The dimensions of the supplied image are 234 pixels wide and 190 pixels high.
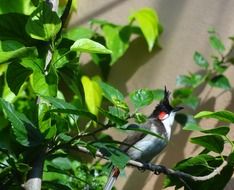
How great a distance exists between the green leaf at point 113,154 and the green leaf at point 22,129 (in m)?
0.10

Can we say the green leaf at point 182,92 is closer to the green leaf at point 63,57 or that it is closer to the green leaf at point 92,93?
the green leaf at point 92,93

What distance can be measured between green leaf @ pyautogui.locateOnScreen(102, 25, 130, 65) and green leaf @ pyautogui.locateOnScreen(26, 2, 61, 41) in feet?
4.22

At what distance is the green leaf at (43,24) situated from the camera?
106cm

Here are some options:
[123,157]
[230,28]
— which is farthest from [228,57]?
[123,157]

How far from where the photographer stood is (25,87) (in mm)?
2348

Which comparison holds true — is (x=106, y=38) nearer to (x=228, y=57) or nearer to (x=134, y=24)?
(x=134, y=24)

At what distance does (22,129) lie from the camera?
1048 millimetres

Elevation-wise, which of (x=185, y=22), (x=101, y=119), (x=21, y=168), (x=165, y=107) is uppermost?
(x=185, y=22)

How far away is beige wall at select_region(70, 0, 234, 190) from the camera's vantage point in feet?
7.29

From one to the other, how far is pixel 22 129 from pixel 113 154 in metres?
0.17

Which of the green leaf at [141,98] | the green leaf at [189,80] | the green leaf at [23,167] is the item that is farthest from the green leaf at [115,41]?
the green leaf at [23,167]

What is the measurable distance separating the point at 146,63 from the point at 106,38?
0.63 feet

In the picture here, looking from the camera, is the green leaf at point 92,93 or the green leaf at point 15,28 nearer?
the green leaf at point 15,28

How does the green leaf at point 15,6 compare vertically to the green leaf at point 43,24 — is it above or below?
below
